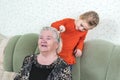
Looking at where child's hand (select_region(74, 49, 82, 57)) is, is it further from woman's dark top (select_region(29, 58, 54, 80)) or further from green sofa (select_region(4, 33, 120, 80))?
woman's dark top (select_region(29, 58, 54, 80))

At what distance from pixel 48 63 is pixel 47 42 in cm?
16

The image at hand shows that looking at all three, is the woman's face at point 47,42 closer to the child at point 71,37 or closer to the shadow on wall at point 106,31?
the child at point 71,37

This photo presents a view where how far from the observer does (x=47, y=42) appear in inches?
75.5

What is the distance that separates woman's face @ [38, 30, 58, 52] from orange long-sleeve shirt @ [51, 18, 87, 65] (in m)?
0.13

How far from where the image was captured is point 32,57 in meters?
2.02

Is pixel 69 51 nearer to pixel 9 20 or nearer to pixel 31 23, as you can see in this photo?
pixel 31 23

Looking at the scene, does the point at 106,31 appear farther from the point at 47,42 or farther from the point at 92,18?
the point at 47,42

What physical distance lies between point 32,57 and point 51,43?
0.21m

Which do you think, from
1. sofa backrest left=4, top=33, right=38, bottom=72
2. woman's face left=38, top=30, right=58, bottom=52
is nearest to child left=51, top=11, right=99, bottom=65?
woman's face left=38, top=30, right=58, bottom=52

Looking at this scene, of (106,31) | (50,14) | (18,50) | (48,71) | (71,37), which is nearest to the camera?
(48,71)

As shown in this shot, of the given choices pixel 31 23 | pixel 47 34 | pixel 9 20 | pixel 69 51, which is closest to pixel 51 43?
pixel 47 34

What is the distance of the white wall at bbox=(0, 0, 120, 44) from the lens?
2.14 m

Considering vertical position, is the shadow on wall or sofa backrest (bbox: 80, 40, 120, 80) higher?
the shadow on wall

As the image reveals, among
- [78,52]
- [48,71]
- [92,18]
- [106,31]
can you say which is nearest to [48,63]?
[48,71]
